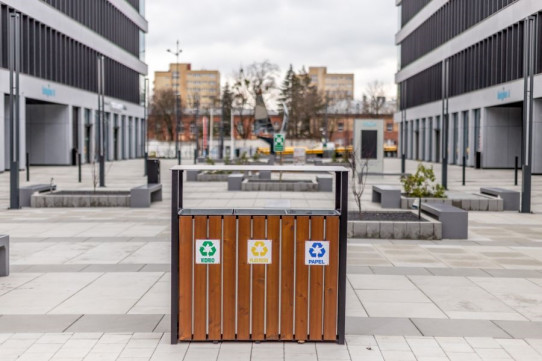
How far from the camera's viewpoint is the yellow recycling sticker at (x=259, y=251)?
6125 mm

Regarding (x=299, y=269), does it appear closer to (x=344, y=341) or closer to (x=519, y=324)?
(x=344, y=341)

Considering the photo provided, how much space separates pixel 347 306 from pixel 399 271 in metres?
2.47

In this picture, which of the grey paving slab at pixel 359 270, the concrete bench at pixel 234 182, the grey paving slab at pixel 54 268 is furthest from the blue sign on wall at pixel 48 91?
the grey paving slab at pixel 359 270

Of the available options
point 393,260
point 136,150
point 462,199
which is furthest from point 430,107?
point 393,260

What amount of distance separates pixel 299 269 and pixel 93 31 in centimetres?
5465

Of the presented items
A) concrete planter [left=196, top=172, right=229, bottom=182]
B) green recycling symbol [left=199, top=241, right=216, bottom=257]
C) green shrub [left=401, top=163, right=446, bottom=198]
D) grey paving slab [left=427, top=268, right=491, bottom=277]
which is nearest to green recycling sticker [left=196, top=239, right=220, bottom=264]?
green recycling symbol [left=199, top=241, right=216, bottom=257]

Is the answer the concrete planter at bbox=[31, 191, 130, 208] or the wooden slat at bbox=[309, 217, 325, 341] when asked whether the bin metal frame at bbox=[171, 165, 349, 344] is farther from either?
the concrete planter at bbox=[31, 191, 130, 208]

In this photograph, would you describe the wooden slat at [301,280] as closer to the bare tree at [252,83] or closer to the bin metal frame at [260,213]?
the bin metal frame at [260,213]

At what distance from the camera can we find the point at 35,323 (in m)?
6.93

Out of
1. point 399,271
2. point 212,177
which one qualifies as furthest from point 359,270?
point 212,177

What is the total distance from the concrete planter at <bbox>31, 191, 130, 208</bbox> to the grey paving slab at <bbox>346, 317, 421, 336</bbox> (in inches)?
523

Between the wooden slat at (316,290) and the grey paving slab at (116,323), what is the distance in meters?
1.61

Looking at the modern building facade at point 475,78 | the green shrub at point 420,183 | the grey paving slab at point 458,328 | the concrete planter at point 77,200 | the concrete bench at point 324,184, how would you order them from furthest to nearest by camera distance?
1. the modern building facade at point 475,78
2. the concrete bench at point 324,184
3. the concrete planter at point 77,200
4. the green shrub at point 420,183
5. the grey paving slab at point 458,328

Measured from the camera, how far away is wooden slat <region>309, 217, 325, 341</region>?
6.12 m
